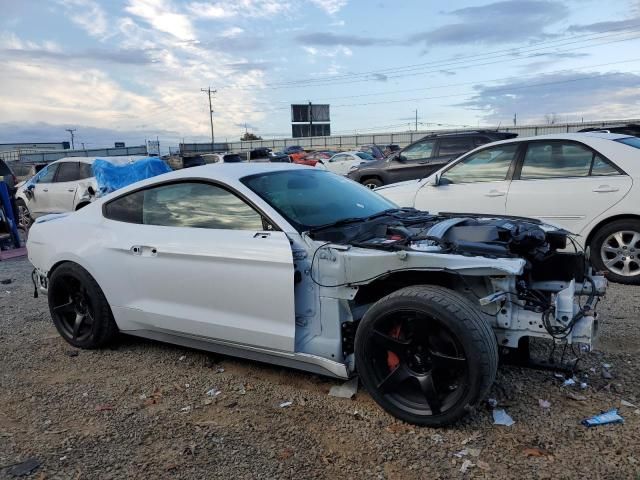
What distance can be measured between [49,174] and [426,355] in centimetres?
1147

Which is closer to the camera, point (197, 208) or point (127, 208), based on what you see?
point (197, 208)

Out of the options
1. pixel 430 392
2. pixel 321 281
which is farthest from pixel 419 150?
pixel 430 392

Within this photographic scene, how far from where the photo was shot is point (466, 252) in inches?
126

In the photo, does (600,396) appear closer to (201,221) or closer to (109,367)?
(201,221)

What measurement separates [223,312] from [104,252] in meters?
1.29

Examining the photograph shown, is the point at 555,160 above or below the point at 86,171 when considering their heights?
above

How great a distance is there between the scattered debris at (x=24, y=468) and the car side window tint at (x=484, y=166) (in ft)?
17.7

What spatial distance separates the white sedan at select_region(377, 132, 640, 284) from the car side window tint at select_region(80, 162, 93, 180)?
7.63 meters

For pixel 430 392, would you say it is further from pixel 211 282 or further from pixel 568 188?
pixel 568 188

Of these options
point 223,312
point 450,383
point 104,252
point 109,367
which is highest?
point 104,252

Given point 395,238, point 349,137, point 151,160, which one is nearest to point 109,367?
point 395,238

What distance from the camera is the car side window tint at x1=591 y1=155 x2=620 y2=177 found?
5.96 meters

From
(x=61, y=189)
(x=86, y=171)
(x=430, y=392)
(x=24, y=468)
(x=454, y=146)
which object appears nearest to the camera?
(x=24, y=468)

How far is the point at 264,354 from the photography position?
3.73 m
